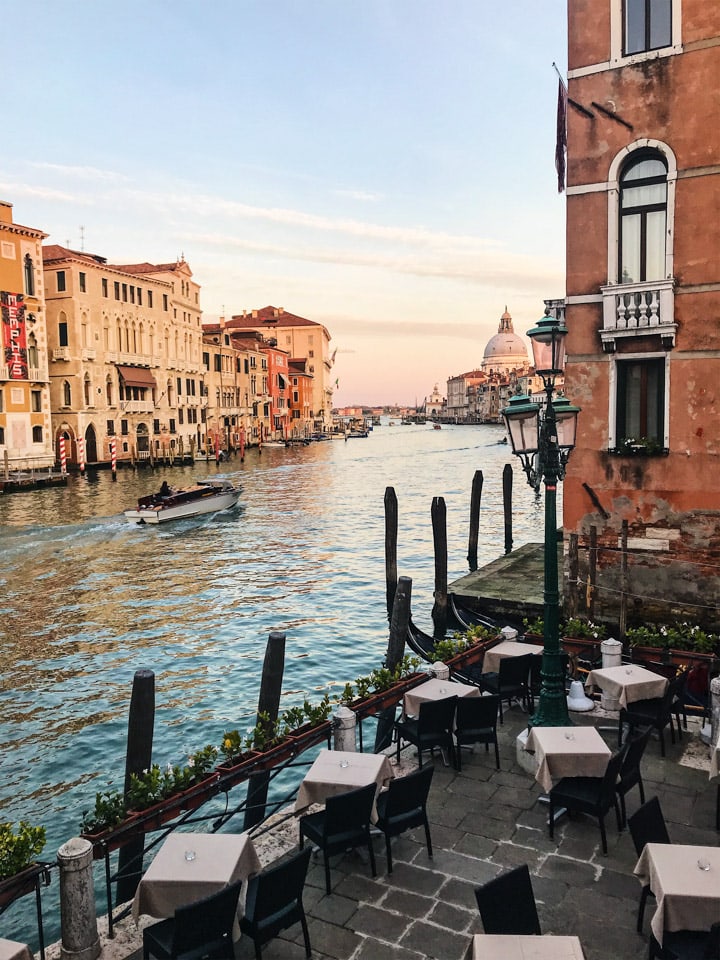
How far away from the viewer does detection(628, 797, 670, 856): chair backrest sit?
5.15 meters

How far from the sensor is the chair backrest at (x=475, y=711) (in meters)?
7.34

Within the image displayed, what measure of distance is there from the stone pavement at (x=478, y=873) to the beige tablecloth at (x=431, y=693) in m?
0.76

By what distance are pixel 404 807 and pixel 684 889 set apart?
207cm

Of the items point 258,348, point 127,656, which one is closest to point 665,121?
point 127,656

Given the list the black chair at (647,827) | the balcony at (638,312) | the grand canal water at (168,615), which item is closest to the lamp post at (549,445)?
the black chair at (647,827)

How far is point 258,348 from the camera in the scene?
8644 cm

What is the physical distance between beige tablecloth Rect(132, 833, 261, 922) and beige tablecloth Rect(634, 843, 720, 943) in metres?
2.54

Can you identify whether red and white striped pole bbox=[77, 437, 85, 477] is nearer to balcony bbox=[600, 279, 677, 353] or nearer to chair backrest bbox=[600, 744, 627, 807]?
balcony bbox=[600, 279, 677, 353]

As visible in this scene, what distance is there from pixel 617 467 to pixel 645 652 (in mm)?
3585

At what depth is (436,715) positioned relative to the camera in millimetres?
7348

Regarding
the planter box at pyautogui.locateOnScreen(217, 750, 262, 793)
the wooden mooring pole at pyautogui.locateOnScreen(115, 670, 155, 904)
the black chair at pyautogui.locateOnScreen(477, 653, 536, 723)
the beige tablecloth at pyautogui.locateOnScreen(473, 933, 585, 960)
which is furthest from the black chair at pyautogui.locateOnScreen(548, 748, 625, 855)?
the wooden mooring pole at pyautogui.locateOnScreen(115, 670, 155, 904)

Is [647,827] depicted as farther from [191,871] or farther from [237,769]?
[237,769]

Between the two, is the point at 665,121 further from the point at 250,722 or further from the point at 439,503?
the point at 250,722

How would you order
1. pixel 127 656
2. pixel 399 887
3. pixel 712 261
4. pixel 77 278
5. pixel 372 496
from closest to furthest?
pixel 399 887
pixel 712 261
pixel 127 656
pixel 372 496
pixel 77 278
